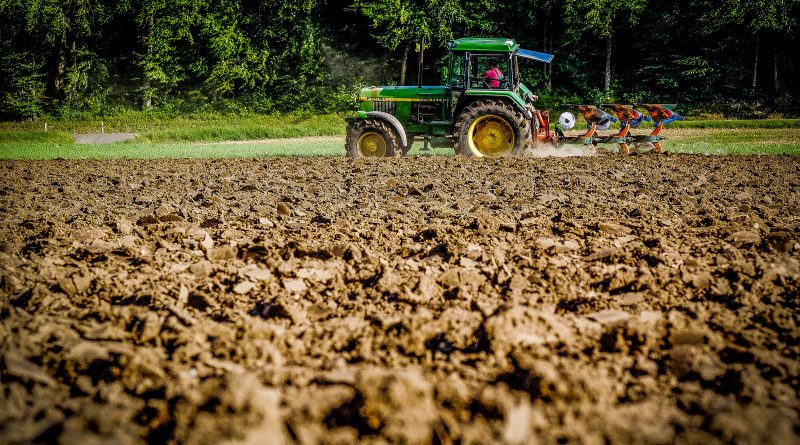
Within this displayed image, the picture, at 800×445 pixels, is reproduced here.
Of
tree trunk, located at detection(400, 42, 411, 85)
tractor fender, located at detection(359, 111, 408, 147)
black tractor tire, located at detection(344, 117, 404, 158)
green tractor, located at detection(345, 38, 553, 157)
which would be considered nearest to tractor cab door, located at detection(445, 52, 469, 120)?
green tractor, located at detection(345, 38, 553, 157)

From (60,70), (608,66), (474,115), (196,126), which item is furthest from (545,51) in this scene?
(60,70)

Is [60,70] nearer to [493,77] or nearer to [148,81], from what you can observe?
[148,81]

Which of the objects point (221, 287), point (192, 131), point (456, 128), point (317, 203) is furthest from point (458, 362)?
point (192, 131)

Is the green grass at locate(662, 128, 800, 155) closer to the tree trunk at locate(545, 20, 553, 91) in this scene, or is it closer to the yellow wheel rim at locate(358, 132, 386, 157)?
the yellow wheel rim at locate(358, 132, 386, 157)

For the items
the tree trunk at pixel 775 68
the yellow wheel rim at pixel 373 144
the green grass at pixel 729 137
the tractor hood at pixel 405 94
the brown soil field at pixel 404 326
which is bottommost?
the brown soil field at pixel 404 326

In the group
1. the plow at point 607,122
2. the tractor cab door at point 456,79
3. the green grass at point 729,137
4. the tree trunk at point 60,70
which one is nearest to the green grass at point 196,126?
the tree trunk at point 60,70

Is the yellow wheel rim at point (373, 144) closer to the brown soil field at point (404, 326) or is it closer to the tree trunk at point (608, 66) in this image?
the brown soil field at point (404, 326)

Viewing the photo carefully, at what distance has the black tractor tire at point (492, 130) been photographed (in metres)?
11.9

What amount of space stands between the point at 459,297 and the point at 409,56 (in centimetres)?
3649

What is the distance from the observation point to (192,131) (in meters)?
28.3

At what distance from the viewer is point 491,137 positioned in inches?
486

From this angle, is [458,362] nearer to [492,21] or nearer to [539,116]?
[539,116]

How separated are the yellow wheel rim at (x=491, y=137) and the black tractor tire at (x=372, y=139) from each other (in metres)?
1.55

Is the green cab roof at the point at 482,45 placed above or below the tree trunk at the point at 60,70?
below
